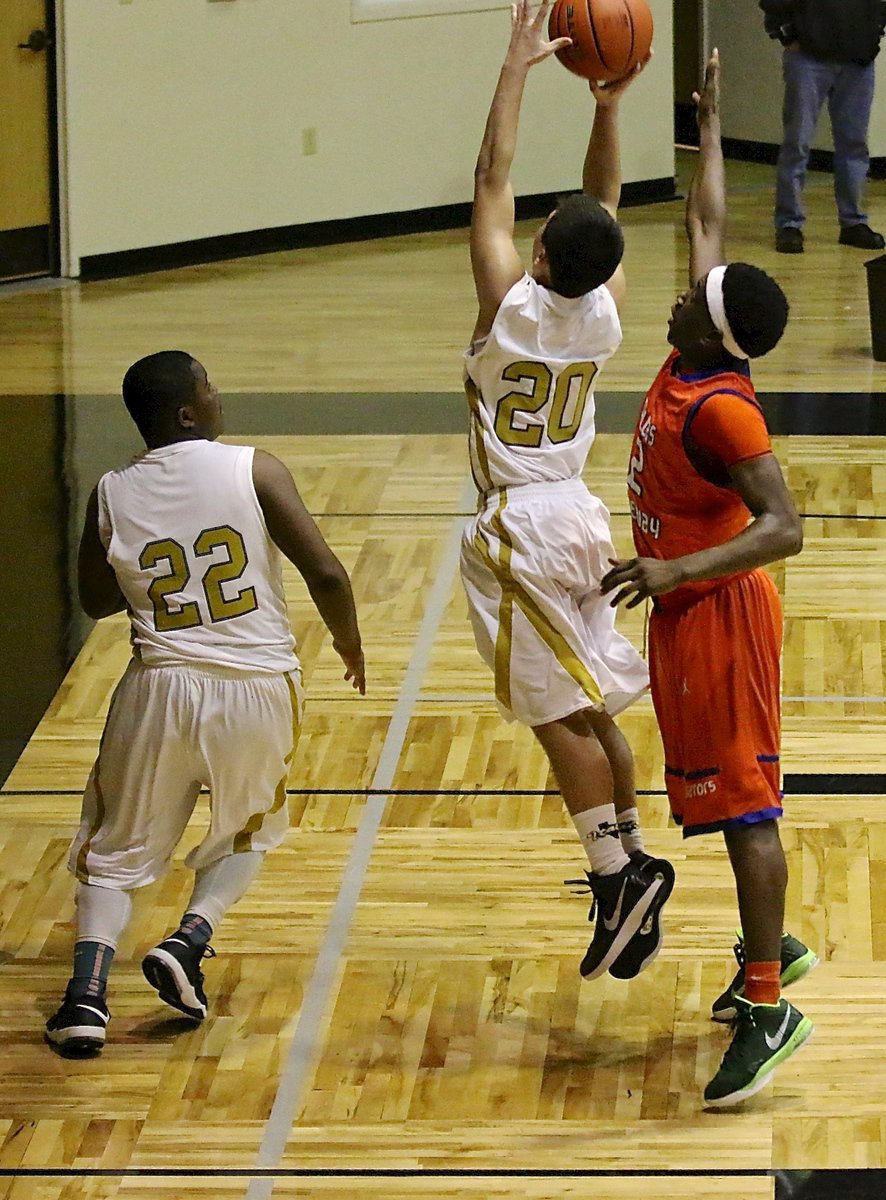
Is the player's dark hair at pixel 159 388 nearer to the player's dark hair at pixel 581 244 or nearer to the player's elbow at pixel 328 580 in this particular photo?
the player's elbow at pixel 328 580

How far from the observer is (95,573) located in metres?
3.28

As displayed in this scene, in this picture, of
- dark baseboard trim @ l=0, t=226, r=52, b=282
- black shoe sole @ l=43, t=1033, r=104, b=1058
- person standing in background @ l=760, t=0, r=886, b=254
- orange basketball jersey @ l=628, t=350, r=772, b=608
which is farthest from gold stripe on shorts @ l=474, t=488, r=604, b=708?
person standing in background @ l=760, t=0, r=886, b=254

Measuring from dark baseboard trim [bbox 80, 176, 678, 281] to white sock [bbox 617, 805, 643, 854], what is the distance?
24.5ft

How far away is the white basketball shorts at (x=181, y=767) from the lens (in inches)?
128

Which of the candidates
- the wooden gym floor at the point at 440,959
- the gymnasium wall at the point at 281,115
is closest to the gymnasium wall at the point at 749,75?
the gymnasium wall at the point at 281,115

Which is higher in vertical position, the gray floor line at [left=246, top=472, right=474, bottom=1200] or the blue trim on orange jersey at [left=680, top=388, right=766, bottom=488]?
the blue trim on orange jersey at [left=680, top=388, right=766, bottom=488]

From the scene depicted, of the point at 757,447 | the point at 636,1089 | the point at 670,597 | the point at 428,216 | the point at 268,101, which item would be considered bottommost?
the point at 428,216

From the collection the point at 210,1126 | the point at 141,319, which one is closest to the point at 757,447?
the point at 210,1126

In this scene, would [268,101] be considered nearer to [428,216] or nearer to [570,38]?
[428,216]

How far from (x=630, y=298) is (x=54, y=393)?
310 centimetres

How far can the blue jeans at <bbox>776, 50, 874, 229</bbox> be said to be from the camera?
10.8 m

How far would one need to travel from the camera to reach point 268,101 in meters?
10.9

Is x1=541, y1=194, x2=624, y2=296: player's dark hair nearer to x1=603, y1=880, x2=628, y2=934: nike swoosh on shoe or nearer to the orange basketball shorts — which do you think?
the orange basketball shorts

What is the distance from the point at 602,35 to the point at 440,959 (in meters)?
1.91
